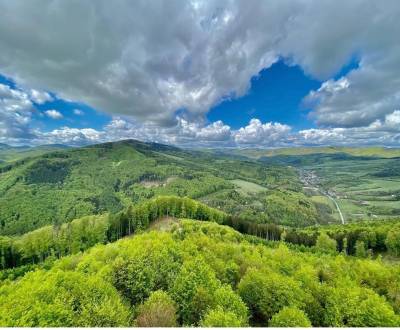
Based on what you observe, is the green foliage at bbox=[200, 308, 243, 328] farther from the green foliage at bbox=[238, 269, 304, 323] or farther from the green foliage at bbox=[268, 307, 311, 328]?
the green foliage at bbox=[238, 269, 304, 323]

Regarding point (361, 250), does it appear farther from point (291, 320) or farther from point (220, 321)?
point (220, 321)

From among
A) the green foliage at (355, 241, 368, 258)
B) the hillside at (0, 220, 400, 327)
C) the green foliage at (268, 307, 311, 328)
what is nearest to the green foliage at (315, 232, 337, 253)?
the green foliage at (355, 241, 368, 258)

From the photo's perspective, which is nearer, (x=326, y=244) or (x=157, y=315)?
(x=157, y=315)

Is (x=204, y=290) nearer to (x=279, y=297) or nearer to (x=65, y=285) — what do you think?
(x=279, y=297)

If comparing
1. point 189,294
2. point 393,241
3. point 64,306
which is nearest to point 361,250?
point 393,241

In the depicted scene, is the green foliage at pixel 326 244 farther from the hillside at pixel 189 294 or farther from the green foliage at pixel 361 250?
the hillside at pixel 189 294

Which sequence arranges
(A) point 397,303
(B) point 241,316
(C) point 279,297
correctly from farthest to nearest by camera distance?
(A) point 397,303, (C) point 279,297, (B) point 241,316

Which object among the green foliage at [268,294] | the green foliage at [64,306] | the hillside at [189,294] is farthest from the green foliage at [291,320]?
the green foliage at [64,306]

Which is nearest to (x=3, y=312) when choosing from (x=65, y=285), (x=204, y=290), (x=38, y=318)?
(x=38, y=318)
